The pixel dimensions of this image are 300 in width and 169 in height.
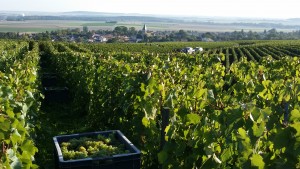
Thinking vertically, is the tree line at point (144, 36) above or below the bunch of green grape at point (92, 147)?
below

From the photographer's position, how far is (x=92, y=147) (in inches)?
191

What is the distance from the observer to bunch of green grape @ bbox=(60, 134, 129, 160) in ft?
14.8

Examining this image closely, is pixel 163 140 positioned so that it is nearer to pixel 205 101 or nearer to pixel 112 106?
pixel 205 101

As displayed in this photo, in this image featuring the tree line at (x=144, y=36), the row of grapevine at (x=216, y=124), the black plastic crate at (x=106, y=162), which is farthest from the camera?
the tree line at (x=144, y=36)

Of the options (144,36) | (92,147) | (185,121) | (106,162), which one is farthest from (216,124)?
(144,36)

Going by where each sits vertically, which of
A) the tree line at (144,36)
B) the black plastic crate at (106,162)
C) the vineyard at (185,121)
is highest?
the vineyard at (185,121)

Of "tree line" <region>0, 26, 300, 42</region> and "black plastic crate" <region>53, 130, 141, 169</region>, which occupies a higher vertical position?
"black plastic crate" <region>53, 130, 141, 169</region>

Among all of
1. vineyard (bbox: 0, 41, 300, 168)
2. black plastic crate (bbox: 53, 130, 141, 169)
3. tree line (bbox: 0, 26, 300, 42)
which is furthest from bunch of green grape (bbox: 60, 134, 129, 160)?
tree line (bbox: 0, 26, 300, 42)

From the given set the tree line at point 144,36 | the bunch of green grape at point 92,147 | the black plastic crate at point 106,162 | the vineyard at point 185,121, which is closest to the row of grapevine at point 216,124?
the vineyard at point 185,121

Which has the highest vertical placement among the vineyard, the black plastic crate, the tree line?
the vineyard

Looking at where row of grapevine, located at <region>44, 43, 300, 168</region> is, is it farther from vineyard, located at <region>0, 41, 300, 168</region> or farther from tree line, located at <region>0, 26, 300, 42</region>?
tree line, located at <region>0, 26, 300, 42</region>

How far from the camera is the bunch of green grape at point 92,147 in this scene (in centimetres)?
450

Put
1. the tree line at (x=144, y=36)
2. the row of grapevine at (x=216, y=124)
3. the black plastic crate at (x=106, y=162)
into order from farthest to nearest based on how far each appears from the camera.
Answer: the tree line at (x=144, y=36) → the black plastic crate at (x=106, y=162) → the row of grapevine at (x=216, y=124)

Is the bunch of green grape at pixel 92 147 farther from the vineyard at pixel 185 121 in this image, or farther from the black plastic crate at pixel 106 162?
the vineyard at pixel 185 121
